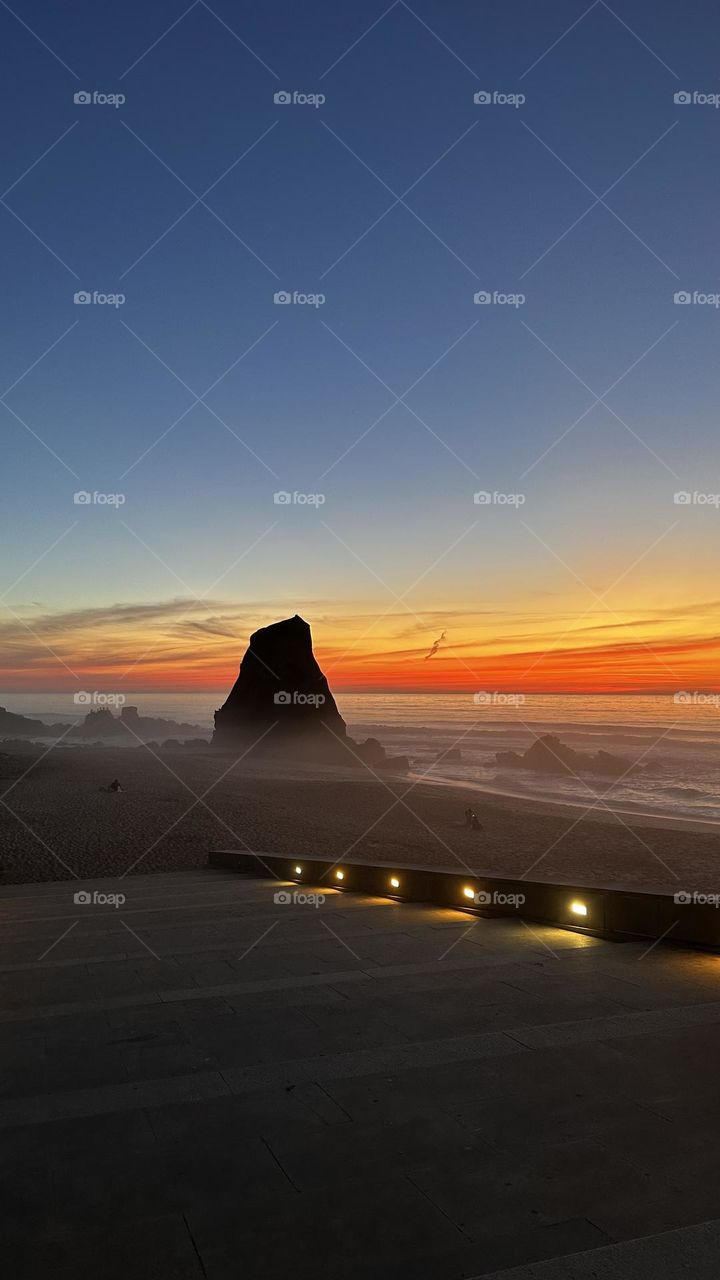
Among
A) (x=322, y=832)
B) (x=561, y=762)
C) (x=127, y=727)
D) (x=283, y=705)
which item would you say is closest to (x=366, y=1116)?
(x=322, y=832)

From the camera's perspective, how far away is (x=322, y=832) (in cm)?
2683

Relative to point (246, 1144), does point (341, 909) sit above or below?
below

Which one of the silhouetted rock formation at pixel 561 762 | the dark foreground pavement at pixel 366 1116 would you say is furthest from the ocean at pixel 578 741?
the dark foreground pavement at pixel 366 1116

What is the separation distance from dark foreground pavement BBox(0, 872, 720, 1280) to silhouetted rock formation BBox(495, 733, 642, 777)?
6138 cm

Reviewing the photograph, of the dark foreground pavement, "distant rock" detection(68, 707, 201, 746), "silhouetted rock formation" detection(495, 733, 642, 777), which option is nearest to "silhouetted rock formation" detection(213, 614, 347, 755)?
"silhouetted rock formation" detection(495, 733, 642, 777)

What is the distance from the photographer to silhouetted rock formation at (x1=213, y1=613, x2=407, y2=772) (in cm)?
9044

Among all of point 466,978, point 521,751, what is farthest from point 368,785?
point 521,751

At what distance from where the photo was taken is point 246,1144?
12.1 feet

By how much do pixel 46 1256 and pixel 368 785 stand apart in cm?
4067

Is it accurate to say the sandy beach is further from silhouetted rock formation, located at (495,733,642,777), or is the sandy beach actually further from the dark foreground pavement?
silhouetted rock formation, located at (495,733,642,777)

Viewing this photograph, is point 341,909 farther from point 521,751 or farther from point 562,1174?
point 521,751

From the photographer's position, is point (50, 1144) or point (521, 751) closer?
point (50, 1144)

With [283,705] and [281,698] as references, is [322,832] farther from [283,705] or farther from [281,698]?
[283,705]

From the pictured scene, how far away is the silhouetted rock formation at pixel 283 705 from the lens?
90.4 meters
